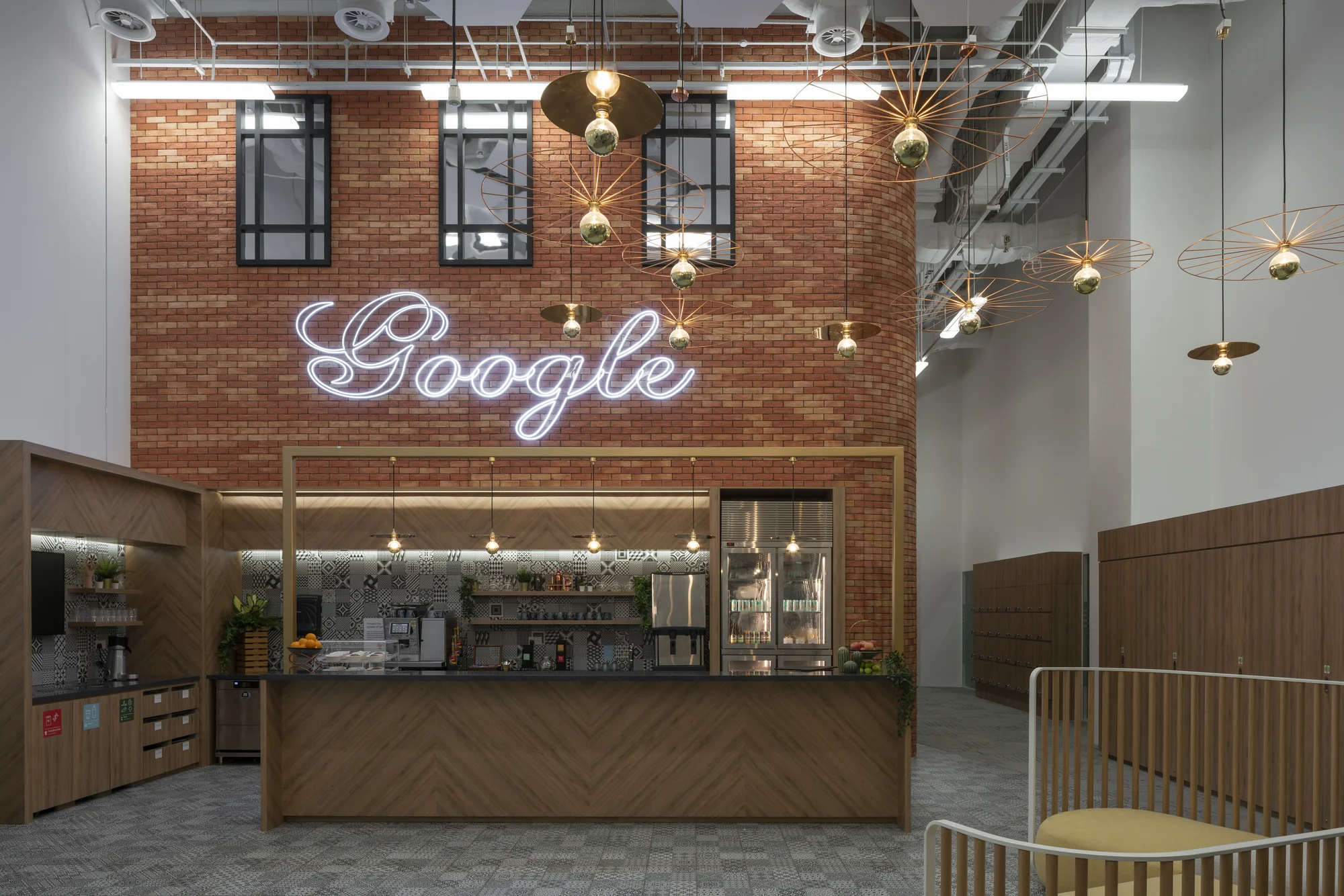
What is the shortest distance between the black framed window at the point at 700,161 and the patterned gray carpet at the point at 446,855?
19.9 ft

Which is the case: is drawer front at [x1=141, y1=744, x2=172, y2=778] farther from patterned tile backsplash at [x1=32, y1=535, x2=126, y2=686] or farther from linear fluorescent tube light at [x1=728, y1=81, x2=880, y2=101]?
linear fluorescent tube light at [x1=728, y1=81, x2=880, y2=101]

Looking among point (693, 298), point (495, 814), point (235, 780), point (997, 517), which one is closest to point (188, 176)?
point (693, 298)

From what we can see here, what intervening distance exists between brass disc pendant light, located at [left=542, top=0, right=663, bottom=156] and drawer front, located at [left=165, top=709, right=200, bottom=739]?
7.82 metres

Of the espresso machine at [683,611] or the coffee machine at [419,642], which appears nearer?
the espresso machine at [683,611]

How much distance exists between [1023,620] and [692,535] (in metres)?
7.24

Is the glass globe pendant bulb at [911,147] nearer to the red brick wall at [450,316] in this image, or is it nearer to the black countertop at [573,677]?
the black countertop at [573,677]

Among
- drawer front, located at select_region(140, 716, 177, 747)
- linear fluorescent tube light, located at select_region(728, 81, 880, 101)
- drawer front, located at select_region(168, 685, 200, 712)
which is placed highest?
linear fluorescent tube light, located at select_region(728, 81, 880, 101)

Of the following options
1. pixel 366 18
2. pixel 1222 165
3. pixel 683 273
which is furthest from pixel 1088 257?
pixel 366 18

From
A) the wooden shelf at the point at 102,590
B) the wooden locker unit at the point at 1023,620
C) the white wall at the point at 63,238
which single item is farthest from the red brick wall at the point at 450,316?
the wooden locker unit at the point at 1023,620

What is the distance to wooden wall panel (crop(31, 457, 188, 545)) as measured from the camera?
8109mm

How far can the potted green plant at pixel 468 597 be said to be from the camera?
10672 millimetres

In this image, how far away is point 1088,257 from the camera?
669 centimetres

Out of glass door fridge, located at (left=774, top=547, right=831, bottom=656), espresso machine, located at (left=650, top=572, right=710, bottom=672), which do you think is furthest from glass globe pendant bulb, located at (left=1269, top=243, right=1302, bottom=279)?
espresso machine, located at (left=650, top=572, right=710, bottom=672)

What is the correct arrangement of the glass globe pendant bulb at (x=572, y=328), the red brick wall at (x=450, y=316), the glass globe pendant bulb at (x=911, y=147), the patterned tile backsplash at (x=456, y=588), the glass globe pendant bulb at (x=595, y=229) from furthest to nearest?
the patterned tile backsplash at (x=456, y=588), the red brick wall at (x=450, y=316), the glass globe pendant bulb at (x=572, y=328), the glass globe pendant bulb at (x=595, y=229), the glass globe pendant bulb at (x=911, y=147)
